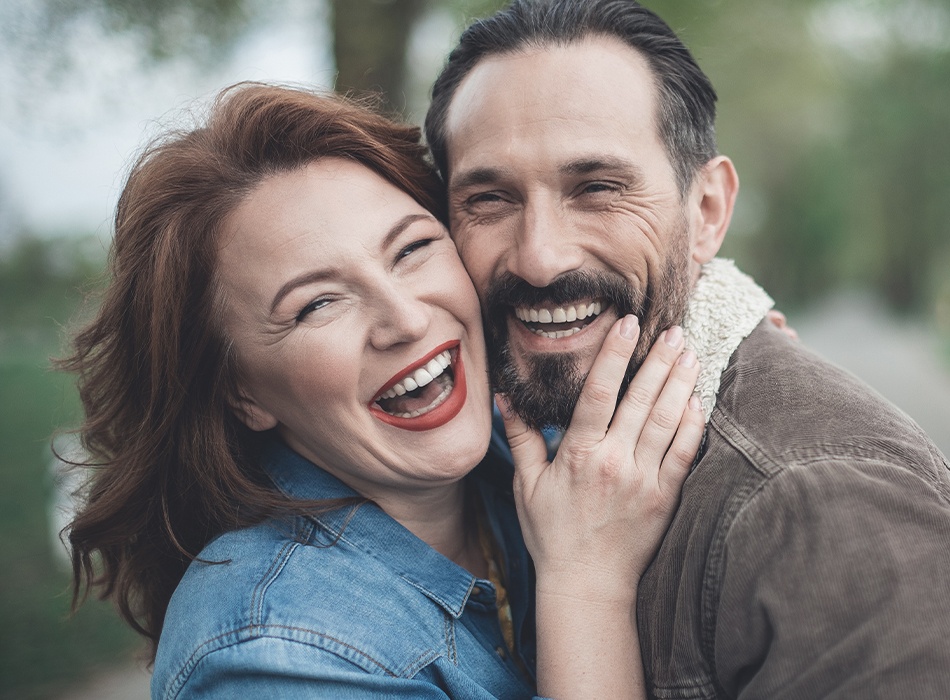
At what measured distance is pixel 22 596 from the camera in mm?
5621

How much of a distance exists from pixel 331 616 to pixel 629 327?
112 cm

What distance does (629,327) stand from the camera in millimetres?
2287

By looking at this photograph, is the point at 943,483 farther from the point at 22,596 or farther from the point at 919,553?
the point at 22,596

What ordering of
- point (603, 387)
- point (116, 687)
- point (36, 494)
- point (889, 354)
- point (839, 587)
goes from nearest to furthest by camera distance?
point (839, 587) → point (603, 387) → point (116, 687) → point (36, 494) → point (889, 354)

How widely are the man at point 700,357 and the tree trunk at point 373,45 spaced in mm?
2987

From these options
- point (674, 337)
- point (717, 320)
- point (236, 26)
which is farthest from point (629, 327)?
point (236, 26)

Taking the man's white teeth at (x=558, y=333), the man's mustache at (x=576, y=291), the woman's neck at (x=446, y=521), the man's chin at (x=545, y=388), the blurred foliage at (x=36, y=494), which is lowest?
the blurred foliage at (x=36, y=494)

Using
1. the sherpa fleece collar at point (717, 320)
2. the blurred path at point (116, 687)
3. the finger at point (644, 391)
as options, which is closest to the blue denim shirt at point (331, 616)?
the finger at point (644, 391)

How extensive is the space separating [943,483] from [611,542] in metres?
0.79

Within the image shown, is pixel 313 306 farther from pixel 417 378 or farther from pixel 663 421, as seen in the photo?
pixel 663 421

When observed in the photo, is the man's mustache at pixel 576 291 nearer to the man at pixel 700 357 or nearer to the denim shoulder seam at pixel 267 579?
the man at pixel 700 357

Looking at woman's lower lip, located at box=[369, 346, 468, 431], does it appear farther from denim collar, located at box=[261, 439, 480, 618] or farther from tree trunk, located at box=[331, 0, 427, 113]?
tree trunk, located at box=[331, 0, 427, 113]

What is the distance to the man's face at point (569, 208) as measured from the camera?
2281mm

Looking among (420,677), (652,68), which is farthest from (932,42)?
(420,677)
